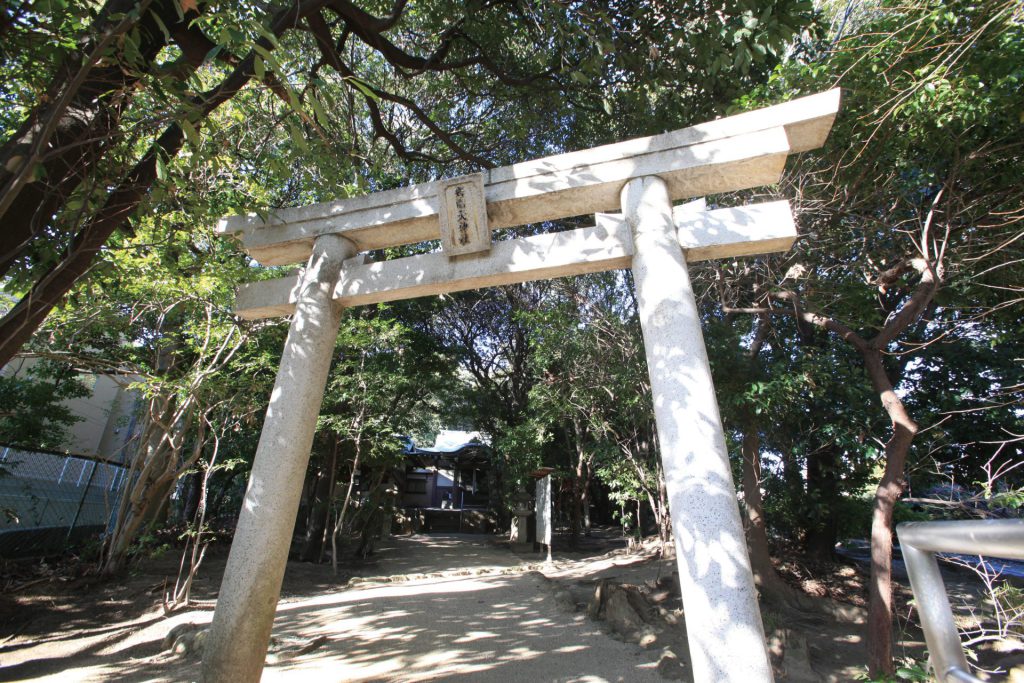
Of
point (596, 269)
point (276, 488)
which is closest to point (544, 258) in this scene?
point (596, 269)

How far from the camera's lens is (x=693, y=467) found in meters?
2.72

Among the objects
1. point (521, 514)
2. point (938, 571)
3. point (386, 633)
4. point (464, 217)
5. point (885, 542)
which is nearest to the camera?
point (938, 571)

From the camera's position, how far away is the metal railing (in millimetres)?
766

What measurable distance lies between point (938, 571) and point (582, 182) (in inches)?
122

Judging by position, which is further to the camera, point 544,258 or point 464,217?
point 464,217

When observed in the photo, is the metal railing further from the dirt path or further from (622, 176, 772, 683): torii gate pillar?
the dirt path

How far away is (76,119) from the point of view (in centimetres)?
294

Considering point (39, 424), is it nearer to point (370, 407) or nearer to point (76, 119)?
point (370, 407)

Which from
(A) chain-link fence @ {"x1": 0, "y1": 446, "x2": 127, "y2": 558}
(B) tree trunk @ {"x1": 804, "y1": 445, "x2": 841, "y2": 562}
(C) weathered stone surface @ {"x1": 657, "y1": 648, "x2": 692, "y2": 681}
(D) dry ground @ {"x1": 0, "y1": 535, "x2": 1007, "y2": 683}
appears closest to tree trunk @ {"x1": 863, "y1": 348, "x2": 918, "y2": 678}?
(D) dry ground @ {"x1": 0, "y1": 535, "x2": 1007, "y2": 683}

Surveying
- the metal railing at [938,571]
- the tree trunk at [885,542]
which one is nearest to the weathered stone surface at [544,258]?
the metal railing at [938,571]

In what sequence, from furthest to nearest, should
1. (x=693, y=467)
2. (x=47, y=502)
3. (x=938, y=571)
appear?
(x=47, y=502) < (x=693, y=467) < (x=938, y=571)

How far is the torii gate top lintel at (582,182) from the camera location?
3.20m

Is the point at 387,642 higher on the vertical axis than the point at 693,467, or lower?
lower

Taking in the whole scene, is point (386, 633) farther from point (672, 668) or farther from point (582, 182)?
point (582, 182)
